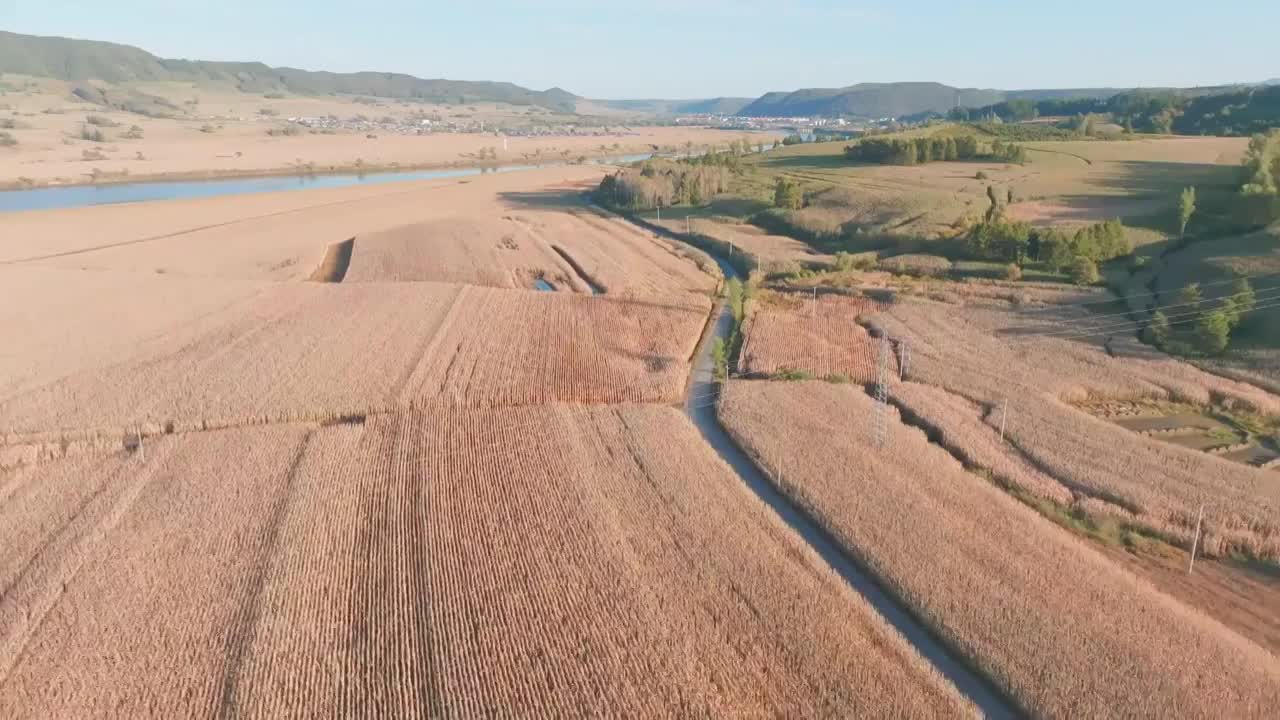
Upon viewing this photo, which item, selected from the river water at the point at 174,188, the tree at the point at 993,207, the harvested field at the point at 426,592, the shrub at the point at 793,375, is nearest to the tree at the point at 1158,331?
the shrub at the point at 793,375

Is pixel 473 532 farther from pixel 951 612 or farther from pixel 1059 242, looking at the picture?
pixel 1059 242

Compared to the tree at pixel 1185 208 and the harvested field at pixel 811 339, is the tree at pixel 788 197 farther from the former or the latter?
the tree at pixel 1185 208

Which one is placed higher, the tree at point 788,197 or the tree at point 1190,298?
the tree at point 788,197

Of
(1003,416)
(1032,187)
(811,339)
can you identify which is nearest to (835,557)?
(1003,416)

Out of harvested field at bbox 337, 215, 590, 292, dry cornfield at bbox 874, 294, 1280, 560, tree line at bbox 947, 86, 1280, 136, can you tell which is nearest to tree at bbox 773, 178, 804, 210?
harvested field at bbox 337, 215, 590, 292

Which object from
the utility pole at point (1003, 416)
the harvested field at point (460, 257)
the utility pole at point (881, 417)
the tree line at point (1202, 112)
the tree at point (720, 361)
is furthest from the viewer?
the tree line at point (1202, 112)

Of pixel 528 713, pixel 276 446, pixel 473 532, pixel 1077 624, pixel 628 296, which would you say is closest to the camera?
pixel 528 713

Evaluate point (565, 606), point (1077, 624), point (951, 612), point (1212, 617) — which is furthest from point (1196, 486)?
point (565, 606)
